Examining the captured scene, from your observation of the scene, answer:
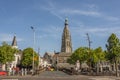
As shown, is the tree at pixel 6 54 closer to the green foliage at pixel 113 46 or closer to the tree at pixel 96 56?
the tree at pixel 96 56

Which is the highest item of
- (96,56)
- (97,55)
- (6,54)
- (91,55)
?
(97,55)

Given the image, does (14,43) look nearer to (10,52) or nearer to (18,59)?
(18,59)

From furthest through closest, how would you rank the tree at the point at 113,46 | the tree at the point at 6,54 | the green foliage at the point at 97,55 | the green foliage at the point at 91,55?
the green foliage at the point at 97,55
the green foliage at the point at 91,55
the tree at the point at 6,54
the tree at the point at 113,46

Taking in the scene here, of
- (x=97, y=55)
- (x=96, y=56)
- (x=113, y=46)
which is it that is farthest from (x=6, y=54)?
(x=113, y=46)

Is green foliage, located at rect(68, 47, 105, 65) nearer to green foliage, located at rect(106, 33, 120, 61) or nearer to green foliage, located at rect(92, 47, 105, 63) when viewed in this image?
green foliage, located at rect(92, 47, 105, 63)

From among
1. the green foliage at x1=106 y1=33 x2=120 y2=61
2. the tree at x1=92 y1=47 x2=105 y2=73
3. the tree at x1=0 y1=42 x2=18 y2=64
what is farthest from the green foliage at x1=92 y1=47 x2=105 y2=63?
the green foliage at x1=106 y1=33 x2=120 y2=61

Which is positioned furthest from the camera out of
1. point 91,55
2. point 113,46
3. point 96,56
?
point 96,56

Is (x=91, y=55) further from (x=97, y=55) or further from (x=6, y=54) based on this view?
(x=6, y=54)

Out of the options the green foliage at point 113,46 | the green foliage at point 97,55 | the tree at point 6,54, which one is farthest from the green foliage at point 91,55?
the tree at point 6,54

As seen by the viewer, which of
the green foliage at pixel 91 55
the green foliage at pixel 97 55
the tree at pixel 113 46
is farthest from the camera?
the green foliage at pixel 97 55

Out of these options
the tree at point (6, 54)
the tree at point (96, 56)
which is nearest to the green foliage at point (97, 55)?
the tree at point (96, 56)

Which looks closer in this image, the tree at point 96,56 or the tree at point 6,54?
the tree at point 6,54

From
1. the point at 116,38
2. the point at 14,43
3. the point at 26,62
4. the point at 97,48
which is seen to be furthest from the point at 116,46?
the point at 14,43

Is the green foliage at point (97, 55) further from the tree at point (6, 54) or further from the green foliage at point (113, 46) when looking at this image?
the green foliage at point (113, 46)
